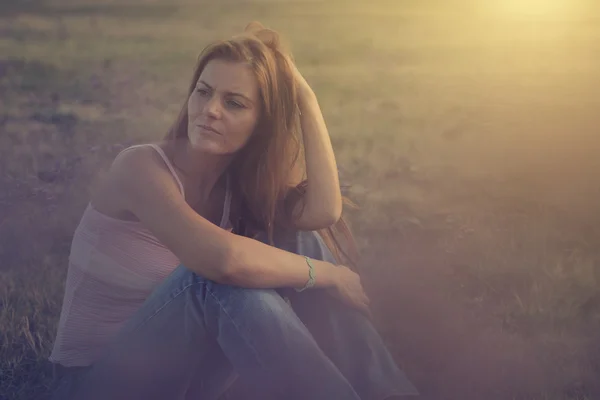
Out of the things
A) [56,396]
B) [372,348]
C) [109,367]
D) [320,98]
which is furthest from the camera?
[320,98]

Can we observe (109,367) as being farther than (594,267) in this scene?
No

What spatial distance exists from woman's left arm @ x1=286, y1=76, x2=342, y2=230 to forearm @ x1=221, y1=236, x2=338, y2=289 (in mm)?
128

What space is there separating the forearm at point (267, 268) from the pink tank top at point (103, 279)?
0.24 meters

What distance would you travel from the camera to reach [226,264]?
5.39ft

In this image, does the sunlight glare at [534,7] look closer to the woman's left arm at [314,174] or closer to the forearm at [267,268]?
the woman's left arm at [314,174]

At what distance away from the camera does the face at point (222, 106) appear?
1.79 meters

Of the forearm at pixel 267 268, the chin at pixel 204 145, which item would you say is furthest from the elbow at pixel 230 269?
the chin at pixel 204 145

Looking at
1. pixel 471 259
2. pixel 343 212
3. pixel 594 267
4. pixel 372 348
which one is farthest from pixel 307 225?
pixel 594 267

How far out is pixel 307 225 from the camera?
1.95 metres

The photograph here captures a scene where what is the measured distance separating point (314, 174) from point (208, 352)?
1.81 ft

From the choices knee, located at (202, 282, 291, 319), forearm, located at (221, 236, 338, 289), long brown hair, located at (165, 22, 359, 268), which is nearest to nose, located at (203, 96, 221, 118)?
long brown hair, located at (165, 22, 359, 268)

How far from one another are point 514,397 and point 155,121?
1.29 m

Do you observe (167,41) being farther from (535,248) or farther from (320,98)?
(535,248)

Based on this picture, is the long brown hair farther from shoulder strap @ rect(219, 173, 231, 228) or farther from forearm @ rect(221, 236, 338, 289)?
forearm @ rect(221, 236, 338, 289)
